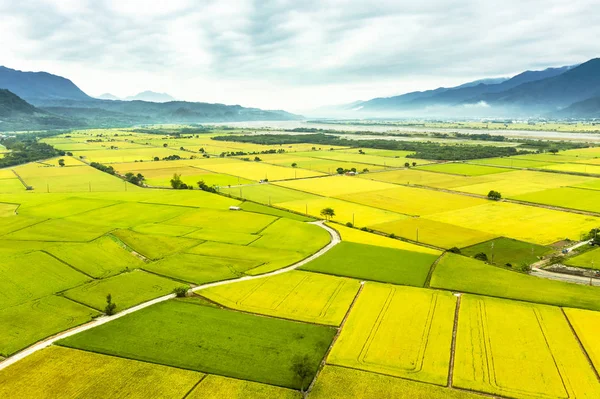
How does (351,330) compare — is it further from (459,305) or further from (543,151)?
(543,151)

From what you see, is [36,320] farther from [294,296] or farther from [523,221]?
[523,221]

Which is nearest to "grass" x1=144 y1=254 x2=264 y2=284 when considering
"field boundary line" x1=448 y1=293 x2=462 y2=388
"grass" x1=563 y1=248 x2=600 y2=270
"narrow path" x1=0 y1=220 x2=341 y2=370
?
"narrow path" x1=0 y1=220 x2=341 y2=370

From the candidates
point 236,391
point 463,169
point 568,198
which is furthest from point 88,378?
point 463,169

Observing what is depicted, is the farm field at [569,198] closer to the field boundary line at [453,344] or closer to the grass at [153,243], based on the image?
the field boundary line at [453,344]

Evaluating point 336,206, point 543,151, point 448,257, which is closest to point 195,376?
point 448,257

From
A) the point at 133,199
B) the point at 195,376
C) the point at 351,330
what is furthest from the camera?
the point at 133,199
